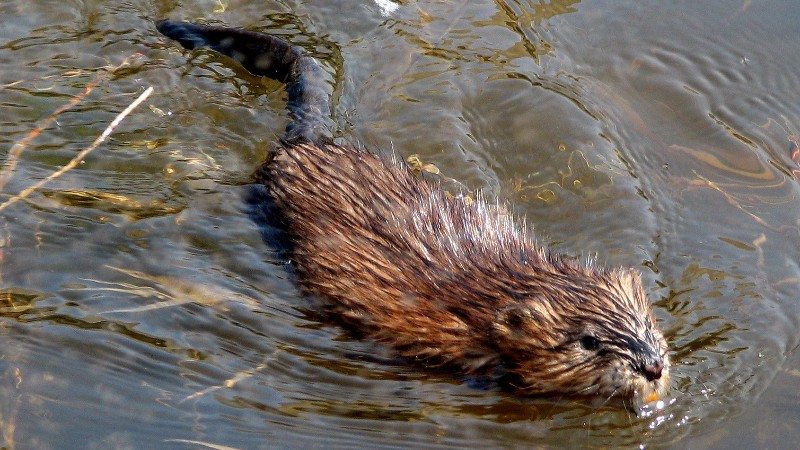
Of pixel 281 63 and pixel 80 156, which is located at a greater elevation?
pixel 281 63

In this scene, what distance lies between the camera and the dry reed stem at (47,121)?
5633 mm

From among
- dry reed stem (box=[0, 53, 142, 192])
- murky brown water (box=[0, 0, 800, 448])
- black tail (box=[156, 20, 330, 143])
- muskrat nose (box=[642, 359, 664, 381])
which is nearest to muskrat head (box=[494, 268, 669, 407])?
muskrat nose (box=[642, 359, 664, 381])

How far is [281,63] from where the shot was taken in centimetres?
645

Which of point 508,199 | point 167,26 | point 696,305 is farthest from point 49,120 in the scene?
point 696,305

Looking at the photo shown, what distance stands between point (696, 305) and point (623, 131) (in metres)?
1.58

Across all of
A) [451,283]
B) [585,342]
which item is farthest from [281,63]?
[585,342]

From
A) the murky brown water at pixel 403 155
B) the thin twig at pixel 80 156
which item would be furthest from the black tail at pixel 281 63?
the thin twig at pixel 80 156

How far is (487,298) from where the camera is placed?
4.82 metres

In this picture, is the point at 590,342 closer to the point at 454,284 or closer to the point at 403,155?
the point at 454,284

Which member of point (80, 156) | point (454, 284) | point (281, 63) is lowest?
point (80, 156)

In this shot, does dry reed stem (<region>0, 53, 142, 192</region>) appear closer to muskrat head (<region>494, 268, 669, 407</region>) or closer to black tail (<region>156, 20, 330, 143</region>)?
black tail (<region>156, 20, 330, 143</region>)

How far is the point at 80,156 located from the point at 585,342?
296 centimetres

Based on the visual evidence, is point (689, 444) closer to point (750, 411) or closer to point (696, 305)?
point (750, 411)

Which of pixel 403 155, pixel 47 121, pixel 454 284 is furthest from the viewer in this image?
pixel 403 155
